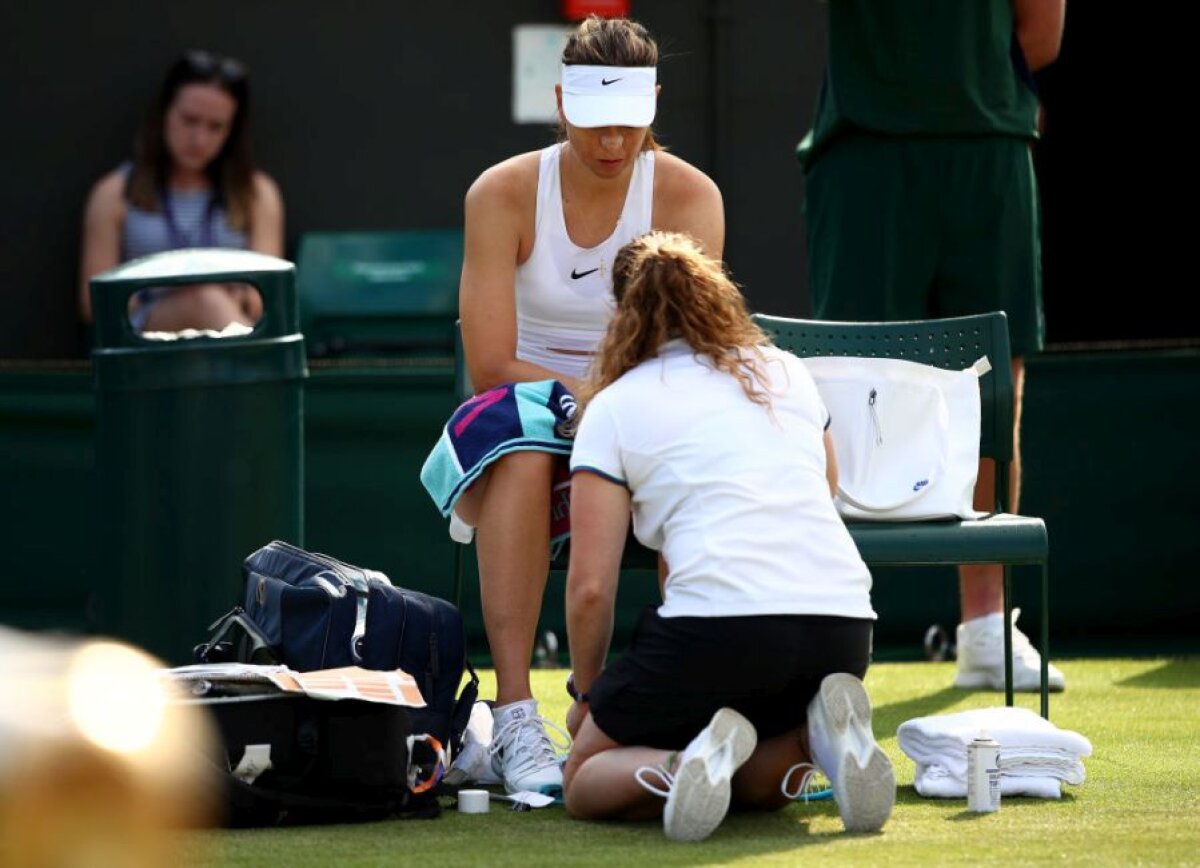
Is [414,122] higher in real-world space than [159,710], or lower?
higher

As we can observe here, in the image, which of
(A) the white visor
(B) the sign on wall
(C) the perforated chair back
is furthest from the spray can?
(B) the sign on wall

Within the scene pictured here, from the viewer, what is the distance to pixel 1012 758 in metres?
3.96

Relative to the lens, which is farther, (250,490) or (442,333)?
(442,333)

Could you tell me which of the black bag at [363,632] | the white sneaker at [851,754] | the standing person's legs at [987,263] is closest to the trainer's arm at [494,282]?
the black bag at [363,632]

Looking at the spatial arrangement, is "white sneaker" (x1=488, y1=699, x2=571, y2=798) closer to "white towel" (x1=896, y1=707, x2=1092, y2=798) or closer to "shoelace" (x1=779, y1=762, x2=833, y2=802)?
"shoelace" (x1=779, y1=762, x2=833, y2=802)

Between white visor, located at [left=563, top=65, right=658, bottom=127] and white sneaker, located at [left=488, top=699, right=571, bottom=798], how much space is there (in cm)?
119

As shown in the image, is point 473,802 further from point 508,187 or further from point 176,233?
point 176,233

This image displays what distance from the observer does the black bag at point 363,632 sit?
13.0ft

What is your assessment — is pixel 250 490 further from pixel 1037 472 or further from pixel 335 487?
pixel 1037 472

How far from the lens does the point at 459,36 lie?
28.1 feet

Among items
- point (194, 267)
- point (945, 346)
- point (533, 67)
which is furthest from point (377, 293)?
point (945, 346)

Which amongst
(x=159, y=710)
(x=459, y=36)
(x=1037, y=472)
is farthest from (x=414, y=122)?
(x=159, y=710)

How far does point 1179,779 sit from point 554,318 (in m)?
1.59

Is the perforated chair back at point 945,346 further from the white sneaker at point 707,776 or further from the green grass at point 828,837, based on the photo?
the white sneaker at point 707,776
